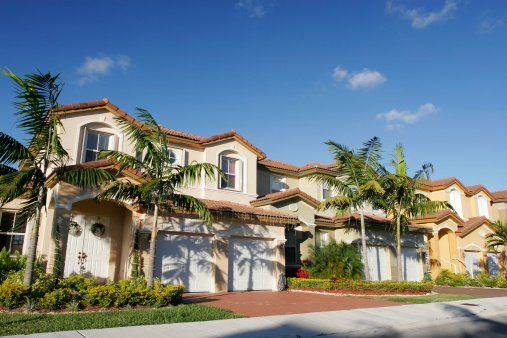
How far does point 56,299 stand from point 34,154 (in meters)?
4.25

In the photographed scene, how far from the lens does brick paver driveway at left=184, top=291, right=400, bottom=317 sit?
11.9 m

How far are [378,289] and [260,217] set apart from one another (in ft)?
19.5

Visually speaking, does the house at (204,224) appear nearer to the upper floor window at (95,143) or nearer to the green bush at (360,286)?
the upper floor window at (95,143)

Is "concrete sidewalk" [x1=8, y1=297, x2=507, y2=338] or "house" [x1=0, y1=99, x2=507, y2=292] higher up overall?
"house" [x1=0, y1=99, x2=507, y2=292]

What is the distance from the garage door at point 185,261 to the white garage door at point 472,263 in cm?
2064

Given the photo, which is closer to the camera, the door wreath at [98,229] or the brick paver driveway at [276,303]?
the brick paver driveway at [276,303]

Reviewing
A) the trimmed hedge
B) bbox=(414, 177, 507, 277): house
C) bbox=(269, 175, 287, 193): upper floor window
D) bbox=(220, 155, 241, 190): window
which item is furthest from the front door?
bbox=(414, 177, 507, 277): house

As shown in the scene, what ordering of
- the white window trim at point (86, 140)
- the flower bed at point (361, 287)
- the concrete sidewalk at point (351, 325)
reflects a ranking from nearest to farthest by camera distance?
the concrete sidewalk at point (351, 325) → the white window trim at point (86, 140) → the flower bed at point (361, 287)

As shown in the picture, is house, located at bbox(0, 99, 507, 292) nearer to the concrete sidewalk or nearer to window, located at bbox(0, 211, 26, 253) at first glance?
window, located at bbox(0, 211, 26, 253)

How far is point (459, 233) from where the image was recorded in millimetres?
28203

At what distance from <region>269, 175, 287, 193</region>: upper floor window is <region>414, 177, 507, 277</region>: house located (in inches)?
410

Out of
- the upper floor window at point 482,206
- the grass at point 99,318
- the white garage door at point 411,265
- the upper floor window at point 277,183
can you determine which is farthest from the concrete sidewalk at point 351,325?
the upper floor window at point 482,206

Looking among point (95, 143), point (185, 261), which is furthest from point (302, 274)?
point (95, 143)

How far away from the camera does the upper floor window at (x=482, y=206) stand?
33.9m
